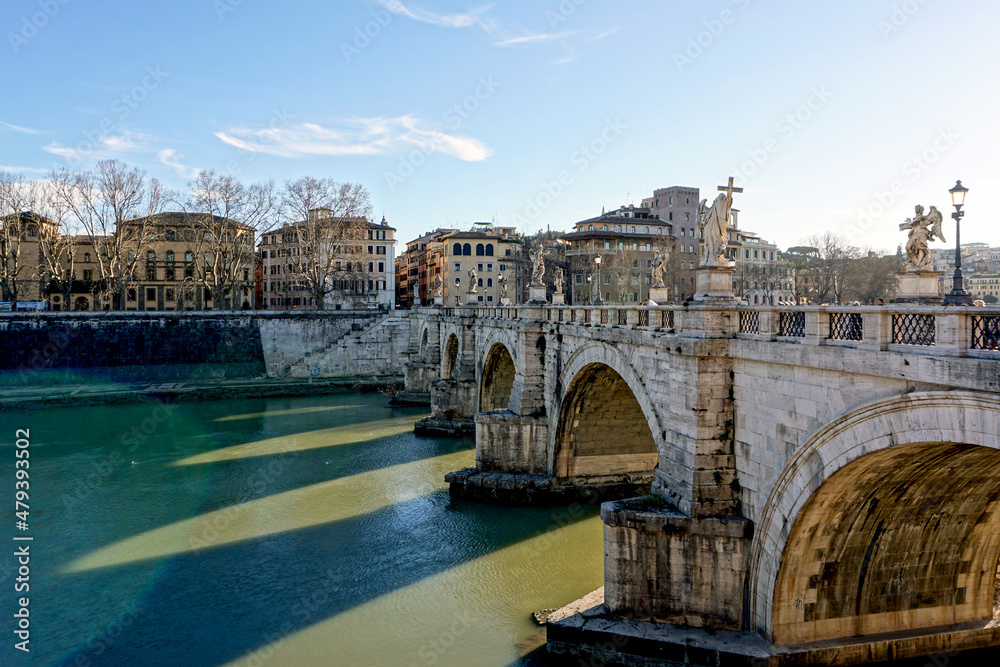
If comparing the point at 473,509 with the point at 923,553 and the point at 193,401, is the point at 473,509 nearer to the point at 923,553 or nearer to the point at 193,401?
the point at 923,553

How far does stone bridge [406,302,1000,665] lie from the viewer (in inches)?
280

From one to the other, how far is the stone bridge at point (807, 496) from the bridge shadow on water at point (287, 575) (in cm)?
503

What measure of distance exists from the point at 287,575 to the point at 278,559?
987mm

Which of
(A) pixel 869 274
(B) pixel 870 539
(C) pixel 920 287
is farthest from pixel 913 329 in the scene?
(A) pixel 869 274

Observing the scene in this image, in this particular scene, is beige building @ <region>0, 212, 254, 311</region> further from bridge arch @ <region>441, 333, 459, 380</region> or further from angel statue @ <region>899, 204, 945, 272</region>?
angel statue @ <region>899, 204, 945, 272</region>

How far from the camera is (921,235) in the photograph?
24.2 ft

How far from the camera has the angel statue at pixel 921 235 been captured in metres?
7.31

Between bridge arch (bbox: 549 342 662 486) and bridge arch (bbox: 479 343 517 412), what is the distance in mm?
9296

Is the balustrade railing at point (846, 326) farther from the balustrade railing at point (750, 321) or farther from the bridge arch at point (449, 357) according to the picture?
the bridge arch at point (449, 357)

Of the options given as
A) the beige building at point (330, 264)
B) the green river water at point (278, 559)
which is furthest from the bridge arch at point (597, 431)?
the beige building at point (330, 264)

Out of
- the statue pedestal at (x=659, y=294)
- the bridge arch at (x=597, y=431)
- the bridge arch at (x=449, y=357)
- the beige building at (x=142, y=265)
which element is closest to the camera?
the statue pedestal at (x=659, y=294)

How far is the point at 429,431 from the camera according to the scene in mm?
29547

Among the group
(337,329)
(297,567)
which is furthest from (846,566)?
(337,329)

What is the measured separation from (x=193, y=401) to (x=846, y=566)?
1414 inches
